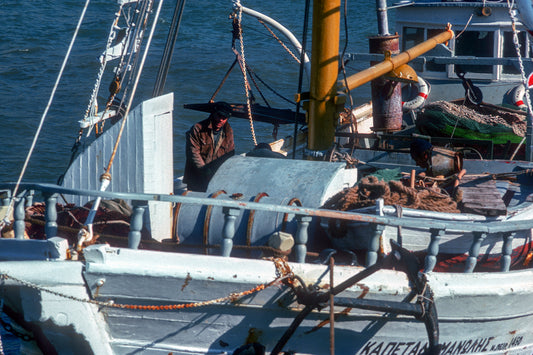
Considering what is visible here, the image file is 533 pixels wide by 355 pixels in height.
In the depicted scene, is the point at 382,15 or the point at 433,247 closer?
the point at 433,247

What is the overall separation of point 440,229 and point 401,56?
3.62m

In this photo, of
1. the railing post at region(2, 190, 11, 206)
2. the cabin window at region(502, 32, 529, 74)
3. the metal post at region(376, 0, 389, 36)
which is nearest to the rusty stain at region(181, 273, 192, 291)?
the railing post at region(2, 190, 11, 206)

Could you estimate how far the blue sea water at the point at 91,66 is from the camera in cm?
1641

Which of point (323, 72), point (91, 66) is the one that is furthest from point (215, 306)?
point (91, 66)

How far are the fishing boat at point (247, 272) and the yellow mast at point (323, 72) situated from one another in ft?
2.55

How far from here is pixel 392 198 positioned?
19.6ft

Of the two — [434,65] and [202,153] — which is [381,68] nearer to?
[202,153]

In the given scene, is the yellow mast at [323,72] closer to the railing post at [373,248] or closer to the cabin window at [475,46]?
the railing post at [373,248]

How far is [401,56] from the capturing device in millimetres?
8344

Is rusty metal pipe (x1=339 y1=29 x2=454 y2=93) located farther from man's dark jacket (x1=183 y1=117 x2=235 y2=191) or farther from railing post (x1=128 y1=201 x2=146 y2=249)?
railing post (x1=128 y1=201 x2=146 y2=249)

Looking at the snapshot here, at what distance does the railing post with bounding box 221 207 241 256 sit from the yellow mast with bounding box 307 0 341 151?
211 cm

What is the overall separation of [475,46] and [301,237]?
6.69 metres

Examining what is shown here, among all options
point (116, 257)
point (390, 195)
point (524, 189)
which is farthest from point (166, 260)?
point (524, 189)

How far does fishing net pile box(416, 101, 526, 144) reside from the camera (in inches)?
362
